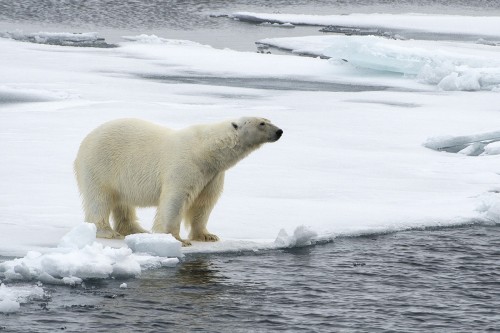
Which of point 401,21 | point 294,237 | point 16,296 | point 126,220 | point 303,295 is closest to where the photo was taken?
point 16,296

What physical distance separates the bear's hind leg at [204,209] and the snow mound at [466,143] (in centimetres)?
542

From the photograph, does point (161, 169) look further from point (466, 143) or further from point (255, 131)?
point (466, 143)

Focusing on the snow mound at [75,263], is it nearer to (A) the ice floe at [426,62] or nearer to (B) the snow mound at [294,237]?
(B) the snow mound at [294,237]

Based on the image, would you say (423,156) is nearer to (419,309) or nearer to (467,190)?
(467,190)

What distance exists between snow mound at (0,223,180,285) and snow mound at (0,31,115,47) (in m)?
17.6

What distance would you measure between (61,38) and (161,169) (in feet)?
59.9

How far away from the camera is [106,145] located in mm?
7258

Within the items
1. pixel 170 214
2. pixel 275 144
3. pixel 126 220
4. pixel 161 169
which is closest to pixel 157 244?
pixel 170 214

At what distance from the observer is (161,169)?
7.08 metres

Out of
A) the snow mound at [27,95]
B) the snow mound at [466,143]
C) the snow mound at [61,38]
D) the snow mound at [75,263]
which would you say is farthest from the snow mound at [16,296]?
the snow mound at [61,38]

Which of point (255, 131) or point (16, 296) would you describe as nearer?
point (16, 296)

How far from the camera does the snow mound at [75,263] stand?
19.9 feet

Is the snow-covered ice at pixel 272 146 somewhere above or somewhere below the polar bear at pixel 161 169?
below

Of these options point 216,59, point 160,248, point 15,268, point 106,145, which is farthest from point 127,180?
point 216,59
